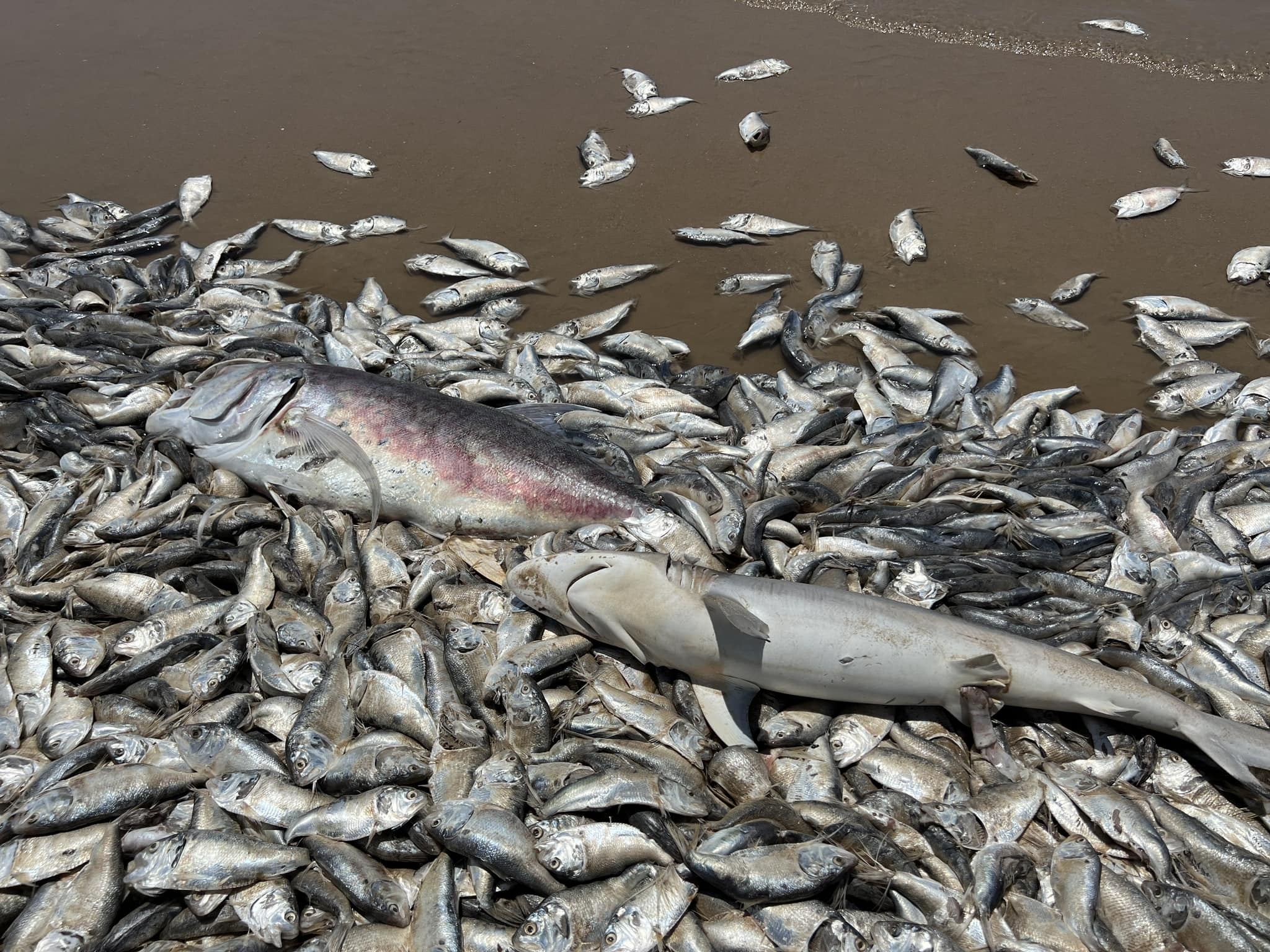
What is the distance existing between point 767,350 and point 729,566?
3.09 meters

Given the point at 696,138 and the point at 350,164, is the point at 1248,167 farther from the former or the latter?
the point at 350,164

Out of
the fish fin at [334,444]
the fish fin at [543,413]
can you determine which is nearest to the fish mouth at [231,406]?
the fish fin at [334,444]

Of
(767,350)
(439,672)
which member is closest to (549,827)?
(439,672)

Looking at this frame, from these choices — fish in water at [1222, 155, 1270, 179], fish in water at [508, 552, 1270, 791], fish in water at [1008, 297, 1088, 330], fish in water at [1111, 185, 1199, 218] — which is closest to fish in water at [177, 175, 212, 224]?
fish in water at [508, 552, 1270, 791]

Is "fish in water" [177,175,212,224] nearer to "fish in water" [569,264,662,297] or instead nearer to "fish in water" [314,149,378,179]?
"fish in water" [314,149,378,179]

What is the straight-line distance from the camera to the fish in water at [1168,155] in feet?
28.9

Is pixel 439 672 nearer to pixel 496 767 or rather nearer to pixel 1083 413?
pixel 496 767

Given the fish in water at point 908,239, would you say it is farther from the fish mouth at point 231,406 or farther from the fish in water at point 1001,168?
the fish mouth at point 231,406

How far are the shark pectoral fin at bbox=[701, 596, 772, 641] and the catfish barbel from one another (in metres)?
0.87

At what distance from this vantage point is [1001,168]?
28.5 ft

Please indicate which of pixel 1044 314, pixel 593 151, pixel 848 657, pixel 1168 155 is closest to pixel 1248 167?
pixel 1168 155

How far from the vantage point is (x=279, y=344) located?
6000mm

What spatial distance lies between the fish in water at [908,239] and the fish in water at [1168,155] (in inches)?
113

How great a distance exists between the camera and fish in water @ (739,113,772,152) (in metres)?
9.27
